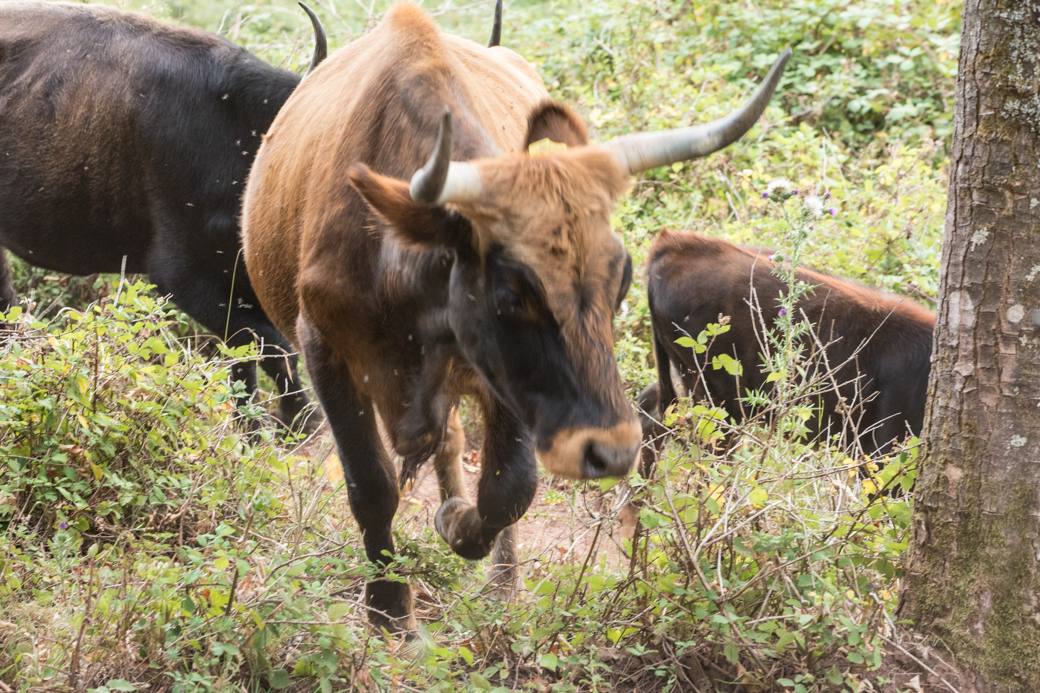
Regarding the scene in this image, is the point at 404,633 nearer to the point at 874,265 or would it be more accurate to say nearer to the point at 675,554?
the point at 675,554

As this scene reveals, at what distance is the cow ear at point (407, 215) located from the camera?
2.89m

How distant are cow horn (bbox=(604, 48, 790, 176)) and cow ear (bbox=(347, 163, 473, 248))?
54 cm

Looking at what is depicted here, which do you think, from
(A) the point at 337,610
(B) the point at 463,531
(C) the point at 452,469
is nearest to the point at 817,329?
(C) the point at 452,469

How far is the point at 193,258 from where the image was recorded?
Result: 6016 millimetres

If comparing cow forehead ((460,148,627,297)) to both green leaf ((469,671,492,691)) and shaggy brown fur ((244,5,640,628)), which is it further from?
green leaf ((469,671,492,691))

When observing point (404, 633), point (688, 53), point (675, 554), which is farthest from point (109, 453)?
point (688, 53)

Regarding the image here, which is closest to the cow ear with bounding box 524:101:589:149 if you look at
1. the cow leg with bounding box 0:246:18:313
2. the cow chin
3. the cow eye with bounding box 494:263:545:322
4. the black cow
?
the cow eye with bounding box 494:263:545:322

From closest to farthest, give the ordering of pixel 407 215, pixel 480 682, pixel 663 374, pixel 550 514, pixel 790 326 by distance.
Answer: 1. pixel 480 682
2. pixel 407 215
3. pixel 790 326
4. pixel 550 514
5. pixel 663 374

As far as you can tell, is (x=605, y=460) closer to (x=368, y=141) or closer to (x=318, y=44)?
(x=368, y=141)

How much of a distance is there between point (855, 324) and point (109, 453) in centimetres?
386

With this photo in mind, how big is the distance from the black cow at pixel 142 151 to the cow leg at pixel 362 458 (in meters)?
2.20

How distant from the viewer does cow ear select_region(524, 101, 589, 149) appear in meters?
3.21

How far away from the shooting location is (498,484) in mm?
3707

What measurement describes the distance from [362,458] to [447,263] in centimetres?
107
